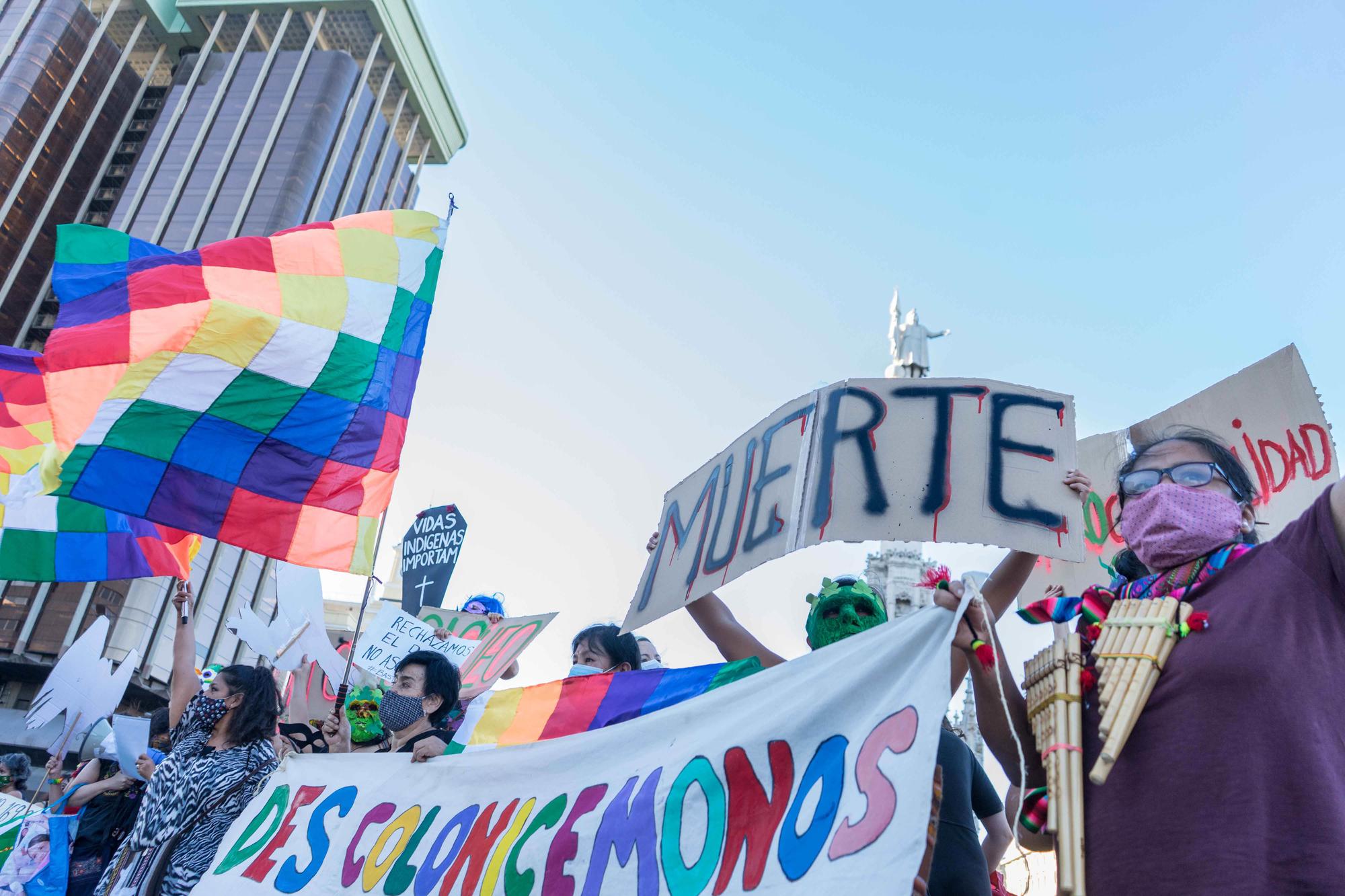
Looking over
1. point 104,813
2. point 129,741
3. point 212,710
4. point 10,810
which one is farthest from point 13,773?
point 212,710

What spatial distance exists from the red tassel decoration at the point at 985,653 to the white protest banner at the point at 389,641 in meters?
3.87

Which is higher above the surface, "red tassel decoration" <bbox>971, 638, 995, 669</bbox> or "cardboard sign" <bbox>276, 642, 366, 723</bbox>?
"red tassel decoration" <bbox>971, 638, 995, 669</bbox>

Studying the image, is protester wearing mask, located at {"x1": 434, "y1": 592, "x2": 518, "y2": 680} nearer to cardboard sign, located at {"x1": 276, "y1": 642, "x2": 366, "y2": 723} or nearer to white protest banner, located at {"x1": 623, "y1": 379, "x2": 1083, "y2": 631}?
cardboard sign, located at {"x1": 276, "y1": 642, "x2": 366, "y2": 723}

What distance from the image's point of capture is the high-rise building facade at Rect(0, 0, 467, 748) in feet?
84.4

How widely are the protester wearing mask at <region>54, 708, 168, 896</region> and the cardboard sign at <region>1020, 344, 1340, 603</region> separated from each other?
4.01 metres

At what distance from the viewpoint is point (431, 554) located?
7625 mm

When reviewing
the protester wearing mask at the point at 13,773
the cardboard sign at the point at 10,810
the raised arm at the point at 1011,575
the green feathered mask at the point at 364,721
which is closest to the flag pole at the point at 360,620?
the green feathered mask at the point at 364,721

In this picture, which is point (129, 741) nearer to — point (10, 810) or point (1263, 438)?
point (10, 810)

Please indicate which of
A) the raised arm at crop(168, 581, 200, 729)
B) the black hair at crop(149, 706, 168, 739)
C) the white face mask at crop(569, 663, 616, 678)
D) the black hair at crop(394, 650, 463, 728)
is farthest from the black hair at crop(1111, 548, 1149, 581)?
the black hair at crop(149, 706, 168, 739)

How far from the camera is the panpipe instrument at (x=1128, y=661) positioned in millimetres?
1590

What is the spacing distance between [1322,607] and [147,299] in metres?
5.16

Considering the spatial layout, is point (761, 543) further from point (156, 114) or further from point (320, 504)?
point (156, 114)

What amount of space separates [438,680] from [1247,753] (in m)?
2.82

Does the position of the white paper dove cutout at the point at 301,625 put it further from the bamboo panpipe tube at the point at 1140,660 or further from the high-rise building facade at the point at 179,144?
the high-rise building facade at the point at 179,144
